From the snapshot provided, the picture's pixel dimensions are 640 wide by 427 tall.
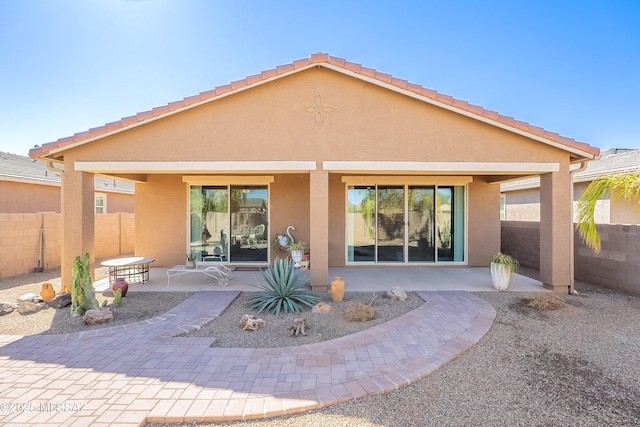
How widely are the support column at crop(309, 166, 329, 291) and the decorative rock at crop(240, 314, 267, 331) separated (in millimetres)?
2481

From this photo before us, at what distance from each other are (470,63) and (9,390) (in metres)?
18.4

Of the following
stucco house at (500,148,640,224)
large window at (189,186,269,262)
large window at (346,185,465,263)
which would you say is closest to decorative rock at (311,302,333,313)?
large window at (346,185,465,263)

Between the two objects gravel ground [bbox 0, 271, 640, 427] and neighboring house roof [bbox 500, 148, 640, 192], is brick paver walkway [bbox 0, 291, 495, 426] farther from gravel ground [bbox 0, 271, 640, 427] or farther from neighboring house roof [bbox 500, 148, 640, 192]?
neighboring house roof [bbox 500, 148, 640, 192]

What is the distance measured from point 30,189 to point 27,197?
40 centimetres

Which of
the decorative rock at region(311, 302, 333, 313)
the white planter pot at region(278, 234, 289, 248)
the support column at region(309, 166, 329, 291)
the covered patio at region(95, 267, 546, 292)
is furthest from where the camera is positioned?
the white planter pot at region(278, 234, 289, 248)

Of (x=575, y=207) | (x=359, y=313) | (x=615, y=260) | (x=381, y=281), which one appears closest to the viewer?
(x=359, y=313)

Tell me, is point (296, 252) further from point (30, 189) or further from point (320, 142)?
point (30, 189)

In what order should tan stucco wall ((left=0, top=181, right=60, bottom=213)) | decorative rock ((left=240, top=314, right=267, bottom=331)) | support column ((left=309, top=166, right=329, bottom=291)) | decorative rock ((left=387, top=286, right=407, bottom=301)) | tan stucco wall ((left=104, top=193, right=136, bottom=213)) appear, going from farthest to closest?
tan stucco wall ((left=104, top=193, right=136, bottom=213)), tan stucco wall ((left=0, top=181, right=60, bottom=213)), support column ((left=309, top=166, right=329, bottom=291)), decorative rock ((left=387, top=286, right=407, bottom=301)), decorative rock ((left=240, top=314, right=267, bottom=331))

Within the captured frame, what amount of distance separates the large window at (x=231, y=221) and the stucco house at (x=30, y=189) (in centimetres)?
631

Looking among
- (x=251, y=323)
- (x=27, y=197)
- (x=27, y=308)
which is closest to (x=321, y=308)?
(x=251, y=323)

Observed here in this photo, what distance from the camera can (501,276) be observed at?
809cm

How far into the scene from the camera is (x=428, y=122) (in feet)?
26.6

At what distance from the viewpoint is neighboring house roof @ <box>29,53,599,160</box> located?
25.4 feet

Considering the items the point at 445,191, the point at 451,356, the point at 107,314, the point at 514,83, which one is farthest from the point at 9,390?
the point at 514,83
